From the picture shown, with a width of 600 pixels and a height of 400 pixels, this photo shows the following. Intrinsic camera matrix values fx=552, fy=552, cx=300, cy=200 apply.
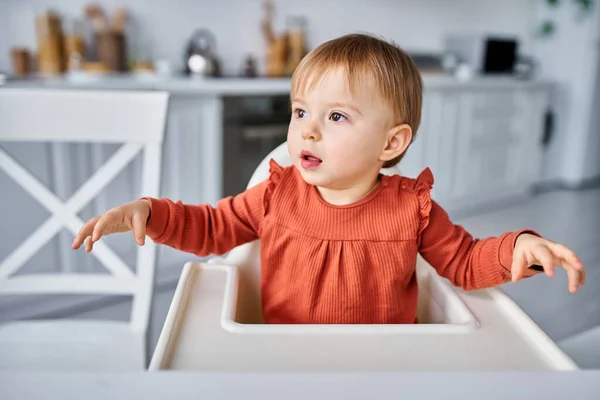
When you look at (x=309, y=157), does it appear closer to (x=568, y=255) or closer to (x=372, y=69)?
(x=372, y=69)

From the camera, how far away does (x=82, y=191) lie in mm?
1191

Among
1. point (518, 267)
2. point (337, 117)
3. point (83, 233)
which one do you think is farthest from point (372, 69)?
point (83, 233)

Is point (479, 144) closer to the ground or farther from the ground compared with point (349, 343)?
closer to the ground

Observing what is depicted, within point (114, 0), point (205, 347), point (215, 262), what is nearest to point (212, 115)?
point (114, 0)

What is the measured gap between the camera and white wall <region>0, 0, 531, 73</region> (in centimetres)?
246

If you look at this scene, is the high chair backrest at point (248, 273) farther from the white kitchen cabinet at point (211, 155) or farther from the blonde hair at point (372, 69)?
the white kitchen cabinet at point (211, 155)

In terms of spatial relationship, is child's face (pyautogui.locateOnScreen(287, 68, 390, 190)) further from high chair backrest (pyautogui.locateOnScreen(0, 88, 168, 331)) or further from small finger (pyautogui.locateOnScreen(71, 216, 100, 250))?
high chair backrest (pyautogui.locateOnScreen(0, 88, 168, 331))

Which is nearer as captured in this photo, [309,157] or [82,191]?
[309,157]

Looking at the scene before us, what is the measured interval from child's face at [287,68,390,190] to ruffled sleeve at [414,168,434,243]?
115 millimetres

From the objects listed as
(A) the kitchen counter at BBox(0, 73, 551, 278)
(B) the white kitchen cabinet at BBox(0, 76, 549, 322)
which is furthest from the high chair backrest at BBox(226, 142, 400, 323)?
(B) the white kitchen cabinet at BBox(0, 76, 549, 322)

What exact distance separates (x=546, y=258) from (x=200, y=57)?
2342mm

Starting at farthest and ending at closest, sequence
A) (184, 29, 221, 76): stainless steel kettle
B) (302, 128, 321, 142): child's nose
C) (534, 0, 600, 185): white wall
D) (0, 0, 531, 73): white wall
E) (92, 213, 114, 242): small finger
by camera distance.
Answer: (534, 0, 600, 185): white wall, (184, 29, 221, 76): stainless steel kettle, (0, 0, 531, 73): white wall, (302, 128, 321, 142): child's nose, (92, 213, 114, 242): small finger

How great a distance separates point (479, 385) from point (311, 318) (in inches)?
19.1

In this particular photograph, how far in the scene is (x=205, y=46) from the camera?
280cm
